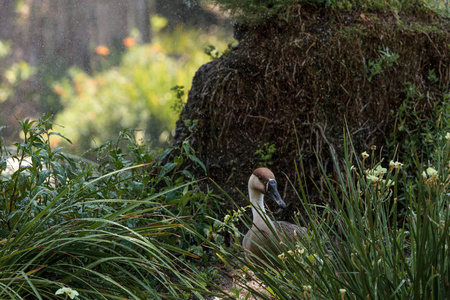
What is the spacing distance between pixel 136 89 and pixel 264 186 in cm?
262

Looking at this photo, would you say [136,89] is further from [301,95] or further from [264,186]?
[264,186]

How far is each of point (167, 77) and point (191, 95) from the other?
1516 millimetres

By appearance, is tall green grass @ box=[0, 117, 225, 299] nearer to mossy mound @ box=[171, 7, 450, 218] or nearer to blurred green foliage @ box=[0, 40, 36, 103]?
mossy mound @ box=[171, 7, 450, 218]

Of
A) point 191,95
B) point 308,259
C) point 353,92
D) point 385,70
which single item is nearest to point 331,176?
point 353,92

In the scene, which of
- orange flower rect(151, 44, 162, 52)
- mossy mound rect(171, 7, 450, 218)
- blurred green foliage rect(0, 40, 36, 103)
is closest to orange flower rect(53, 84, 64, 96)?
blurred green foliage rect(0, 40, 36, 103)

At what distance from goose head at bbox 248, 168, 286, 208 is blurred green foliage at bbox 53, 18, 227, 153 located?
191 centimetres

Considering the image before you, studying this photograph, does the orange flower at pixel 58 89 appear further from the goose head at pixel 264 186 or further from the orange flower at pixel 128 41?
the goose head at pixel 264 186

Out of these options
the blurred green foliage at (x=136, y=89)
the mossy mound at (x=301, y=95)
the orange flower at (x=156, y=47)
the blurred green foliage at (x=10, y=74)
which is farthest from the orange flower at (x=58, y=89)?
the mossy mound at (x=301, y=95)

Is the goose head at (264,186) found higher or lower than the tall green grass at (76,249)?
lower

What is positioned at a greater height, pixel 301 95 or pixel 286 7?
pixel 286 7

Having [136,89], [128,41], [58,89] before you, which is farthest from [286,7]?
[58,89]

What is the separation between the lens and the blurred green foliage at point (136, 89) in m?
4.81

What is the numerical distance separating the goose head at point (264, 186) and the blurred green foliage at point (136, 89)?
1.91m

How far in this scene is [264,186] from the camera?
291 cm
